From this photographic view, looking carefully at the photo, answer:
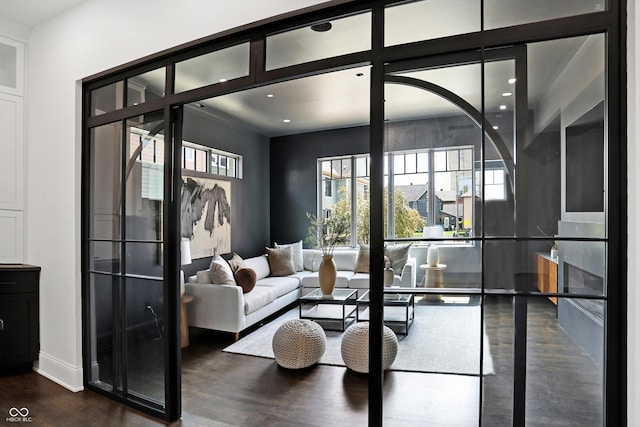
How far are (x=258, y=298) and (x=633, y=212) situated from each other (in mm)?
3867

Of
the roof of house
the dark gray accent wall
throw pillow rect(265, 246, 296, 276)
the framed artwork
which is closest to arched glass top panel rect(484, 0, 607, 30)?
the roof of house

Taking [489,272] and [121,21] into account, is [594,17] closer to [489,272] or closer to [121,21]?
[489,272]

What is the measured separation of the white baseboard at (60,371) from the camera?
3062 mm

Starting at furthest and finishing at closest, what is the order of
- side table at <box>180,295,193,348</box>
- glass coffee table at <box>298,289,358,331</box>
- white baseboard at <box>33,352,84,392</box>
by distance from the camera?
glass coffee table at <box>298,289,358,331</box>
side table at <box>180,295,193,348</box>
white baseboard at <box>33,352,84,392</box>

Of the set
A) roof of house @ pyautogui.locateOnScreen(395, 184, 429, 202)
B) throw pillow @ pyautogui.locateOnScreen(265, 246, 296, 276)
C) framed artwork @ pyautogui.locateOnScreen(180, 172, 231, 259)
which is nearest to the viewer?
roof of house @ pyautogui.locateOnScreen(395, 184, 429, 202)

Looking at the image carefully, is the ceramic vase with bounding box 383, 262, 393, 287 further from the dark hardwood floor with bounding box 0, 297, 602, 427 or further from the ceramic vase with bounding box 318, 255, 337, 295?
the ceramic vase with bounding box 318, 255, 337, 295

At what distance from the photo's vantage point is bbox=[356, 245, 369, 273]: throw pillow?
5.87m

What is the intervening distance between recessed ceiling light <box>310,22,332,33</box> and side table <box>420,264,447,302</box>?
50.7 inches

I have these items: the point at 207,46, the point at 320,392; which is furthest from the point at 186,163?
the point at 320,392

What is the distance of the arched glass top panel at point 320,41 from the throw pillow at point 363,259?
13.3ft

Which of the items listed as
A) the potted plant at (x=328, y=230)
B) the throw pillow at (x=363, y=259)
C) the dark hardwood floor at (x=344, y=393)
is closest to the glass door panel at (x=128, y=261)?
the dark hardwood floor at (x=344, y=393)

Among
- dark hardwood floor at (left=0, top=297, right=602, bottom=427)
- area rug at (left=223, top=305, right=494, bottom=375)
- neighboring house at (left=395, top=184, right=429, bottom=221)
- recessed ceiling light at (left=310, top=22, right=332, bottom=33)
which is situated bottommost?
dark hardwood floor at (left=0, top=297, right=602, bottom=427)

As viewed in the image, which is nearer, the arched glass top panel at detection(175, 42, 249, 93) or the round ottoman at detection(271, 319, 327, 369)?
the arched glass top panel at detection(175, 42, 249, 93)

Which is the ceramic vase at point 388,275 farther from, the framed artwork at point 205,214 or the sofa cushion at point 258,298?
the framed artwork at point 205,214
